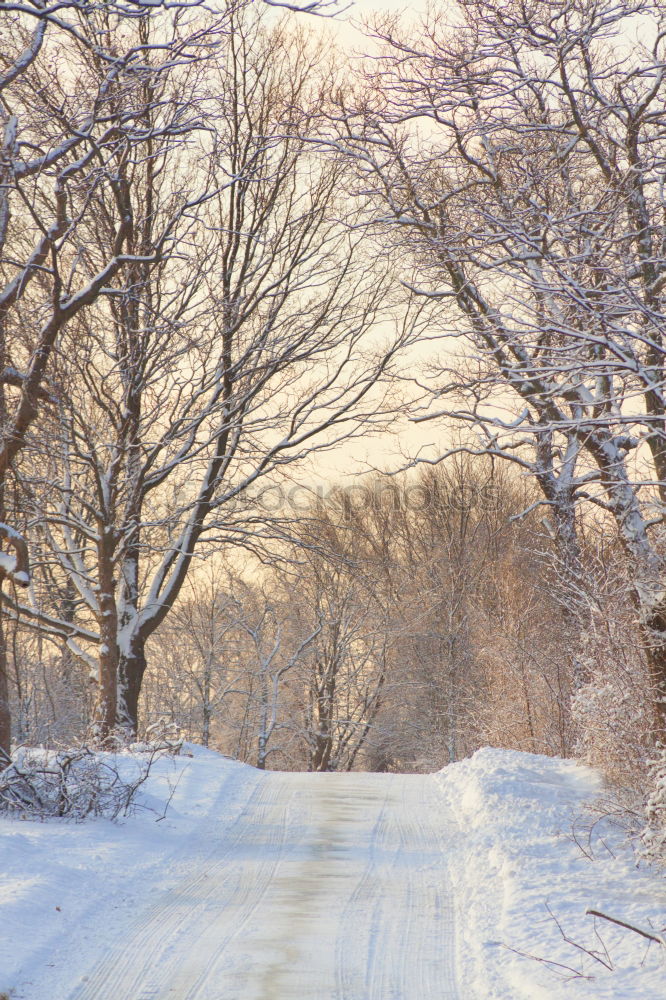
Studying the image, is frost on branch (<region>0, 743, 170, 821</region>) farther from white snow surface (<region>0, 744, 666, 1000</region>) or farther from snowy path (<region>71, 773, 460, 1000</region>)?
snowy path (<region>71, 773, 460, 1000</region>)

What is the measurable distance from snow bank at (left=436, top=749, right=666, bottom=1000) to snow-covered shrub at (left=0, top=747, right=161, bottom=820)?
3.05 metres

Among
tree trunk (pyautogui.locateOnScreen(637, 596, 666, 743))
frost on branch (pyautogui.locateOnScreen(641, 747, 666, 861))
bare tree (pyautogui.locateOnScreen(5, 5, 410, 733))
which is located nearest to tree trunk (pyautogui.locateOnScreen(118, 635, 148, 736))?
bare tree (pyautogui.locateOnScreen(5, 5, 410, 733))

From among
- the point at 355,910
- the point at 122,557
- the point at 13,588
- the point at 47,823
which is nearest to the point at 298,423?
the point at 122,557

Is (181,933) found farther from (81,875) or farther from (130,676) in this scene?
(130,676)

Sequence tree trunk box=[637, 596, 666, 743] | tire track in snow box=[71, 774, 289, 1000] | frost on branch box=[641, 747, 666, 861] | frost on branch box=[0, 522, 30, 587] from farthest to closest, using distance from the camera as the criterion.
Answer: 1. frost on branch box=[0, 522, 30, 587]
2. tree trunk box=[637, 596, 666, 743]
3. frost on branch box=[641, 747, 666, 861]
4. tire track in snow box=[71, 774, 289, 1000]

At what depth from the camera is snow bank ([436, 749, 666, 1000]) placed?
4781 millimetres

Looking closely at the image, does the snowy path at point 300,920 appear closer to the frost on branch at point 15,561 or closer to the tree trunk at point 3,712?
the tree trunk at point 3,712

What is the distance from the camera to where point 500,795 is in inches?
356

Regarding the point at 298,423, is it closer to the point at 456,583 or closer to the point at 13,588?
the point at 13,588

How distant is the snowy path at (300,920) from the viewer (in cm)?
477

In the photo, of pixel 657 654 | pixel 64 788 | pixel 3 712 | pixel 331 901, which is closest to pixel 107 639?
pixel 3 712

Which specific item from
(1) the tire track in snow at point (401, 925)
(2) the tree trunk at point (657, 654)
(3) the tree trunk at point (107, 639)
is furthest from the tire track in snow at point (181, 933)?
(3) the tree trunk at point (107, 639)

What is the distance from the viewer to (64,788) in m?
8.12

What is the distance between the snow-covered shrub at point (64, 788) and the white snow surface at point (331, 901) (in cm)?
23
